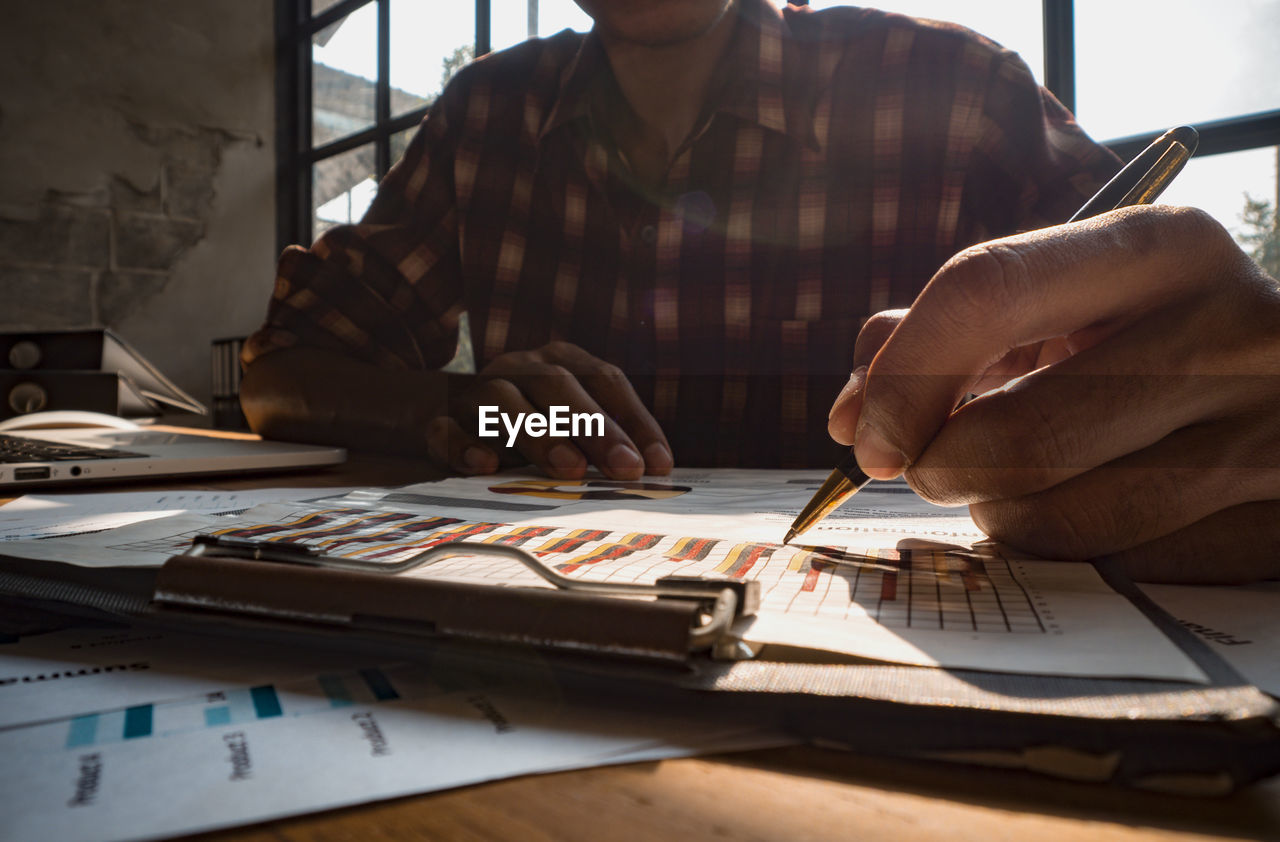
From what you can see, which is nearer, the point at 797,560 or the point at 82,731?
the point at 82,731

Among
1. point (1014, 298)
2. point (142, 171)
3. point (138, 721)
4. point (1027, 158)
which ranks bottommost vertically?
point (138, 721)

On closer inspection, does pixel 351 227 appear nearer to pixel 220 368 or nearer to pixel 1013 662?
pixel 1013 662

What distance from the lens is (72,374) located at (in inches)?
53.6

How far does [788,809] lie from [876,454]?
0.19 meters

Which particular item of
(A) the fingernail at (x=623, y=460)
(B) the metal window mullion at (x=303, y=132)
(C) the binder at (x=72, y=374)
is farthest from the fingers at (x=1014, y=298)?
(B) the metal window mullion at (x=303, y=132)

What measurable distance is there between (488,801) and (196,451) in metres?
0.72

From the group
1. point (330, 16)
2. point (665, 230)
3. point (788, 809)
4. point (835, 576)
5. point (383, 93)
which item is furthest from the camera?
point (330, 16)

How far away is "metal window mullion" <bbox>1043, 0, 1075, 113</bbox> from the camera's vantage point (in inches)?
47.0

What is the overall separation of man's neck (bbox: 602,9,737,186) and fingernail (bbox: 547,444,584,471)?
53 cm

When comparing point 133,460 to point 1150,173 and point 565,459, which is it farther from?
point 1150,173

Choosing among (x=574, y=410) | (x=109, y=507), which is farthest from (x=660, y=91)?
(x=109, y=507)

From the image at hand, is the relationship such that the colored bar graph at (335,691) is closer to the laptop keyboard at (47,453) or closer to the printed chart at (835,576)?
the printed chart at (835,576)

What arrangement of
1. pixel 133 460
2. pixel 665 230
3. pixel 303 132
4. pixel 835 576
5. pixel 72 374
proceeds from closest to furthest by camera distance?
pixel 835 576
pixel 133 460
pixel 665 230
pixel 72 374
pixel 303 132

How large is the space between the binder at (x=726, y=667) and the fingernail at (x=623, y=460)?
405 mm
